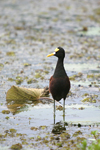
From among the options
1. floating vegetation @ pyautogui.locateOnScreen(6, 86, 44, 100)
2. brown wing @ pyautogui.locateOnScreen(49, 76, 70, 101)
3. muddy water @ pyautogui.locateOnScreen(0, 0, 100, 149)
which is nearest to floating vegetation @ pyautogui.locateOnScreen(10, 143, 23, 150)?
muddy water @ pyautogui.locateOnScreen(0, 0, 100, 149)

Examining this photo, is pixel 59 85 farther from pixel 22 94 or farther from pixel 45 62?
pixel 45 62

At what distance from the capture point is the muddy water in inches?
288

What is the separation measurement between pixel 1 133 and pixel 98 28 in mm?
14446

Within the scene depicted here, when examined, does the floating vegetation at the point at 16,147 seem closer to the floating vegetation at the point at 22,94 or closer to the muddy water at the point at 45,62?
the muddy water at the point at 45,62

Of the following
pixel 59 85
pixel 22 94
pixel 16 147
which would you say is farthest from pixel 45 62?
pixel 16 147

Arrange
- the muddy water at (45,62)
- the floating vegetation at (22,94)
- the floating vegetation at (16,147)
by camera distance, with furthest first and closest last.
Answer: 1. the floating vegetation at (22,94)
2. the muddy water at (45,62)
3. the floating vegetation at (16,147)

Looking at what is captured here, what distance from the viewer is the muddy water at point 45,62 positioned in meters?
7.32

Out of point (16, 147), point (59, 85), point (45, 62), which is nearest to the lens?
point (16, 147)

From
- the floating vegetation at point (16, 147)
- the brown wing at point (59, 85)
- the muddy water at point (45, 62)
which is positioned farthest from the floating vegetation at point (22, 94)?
the floating vegetation at point (16, 147)

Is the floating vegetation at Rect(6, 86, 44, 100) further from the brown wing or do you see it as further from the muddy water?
the brown wing

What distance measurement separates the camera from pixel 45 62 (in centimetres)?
1370

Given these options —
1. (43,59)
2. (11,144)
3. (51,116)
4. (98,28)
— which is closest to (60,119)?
(51,116)

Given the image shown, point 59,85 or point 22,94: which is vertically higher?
point 59,85

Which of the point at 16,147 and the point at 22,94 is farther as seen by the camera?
the point at 22,94
